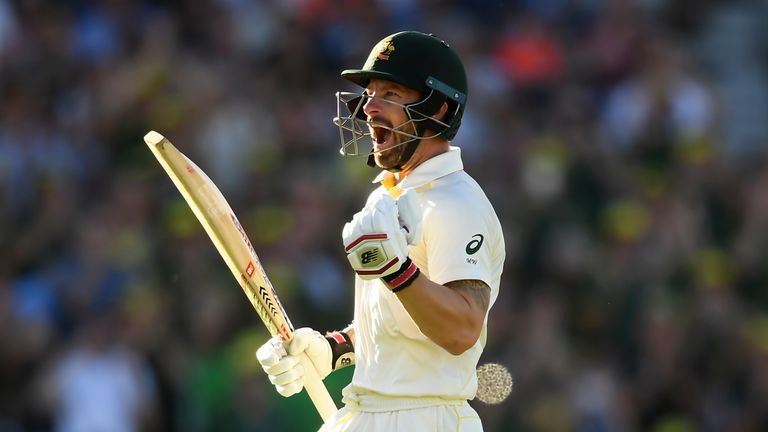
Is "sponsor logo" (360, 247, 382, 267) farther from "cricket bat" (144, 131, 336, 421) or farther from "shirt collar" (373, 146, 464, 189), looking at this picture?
"cricket bat" (144, 131, 336, 421)

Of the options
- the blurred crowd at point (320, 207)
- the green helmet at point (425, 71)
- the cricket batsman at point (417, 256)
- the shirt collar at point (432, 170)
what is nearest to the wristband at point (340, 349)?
the cricket batsman at point (417, 256)

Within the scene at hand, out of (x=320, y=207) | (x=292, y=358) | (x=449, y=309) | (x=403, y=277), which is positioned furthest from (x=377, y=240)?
(x=320, y=207)

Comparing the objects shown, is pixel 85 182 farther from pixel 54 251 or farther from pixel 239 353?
pixel 239 353

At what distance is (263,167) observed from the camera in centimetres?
830

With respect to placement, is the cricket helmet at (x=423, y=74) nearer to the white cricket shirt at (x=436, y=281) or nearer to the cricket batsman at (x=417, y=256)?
the cricket batsman at (x=417, y=256)

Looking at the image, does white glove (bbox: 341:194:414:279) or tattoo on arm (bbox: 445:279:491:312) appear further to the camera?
tattoo on arm (bbox: 445:279:491:312)

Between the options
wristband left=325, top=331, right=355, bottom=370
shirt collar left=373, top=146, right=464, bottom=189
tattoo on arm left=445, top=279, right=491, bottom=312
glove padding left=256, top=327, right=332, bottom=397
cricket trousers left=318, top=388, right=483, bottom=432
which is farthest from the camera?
wristband left=325, top=331, right=355, bottom=370

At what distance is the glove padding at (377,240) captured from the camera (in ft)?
11.5

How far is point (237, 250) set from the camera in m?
4.54

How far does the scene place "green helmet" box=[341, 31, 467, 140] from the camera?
402cm

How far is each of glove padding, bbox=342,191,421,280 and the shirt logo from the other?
0.23m

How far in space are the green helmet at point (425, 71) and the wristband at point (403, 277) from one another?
64 cm

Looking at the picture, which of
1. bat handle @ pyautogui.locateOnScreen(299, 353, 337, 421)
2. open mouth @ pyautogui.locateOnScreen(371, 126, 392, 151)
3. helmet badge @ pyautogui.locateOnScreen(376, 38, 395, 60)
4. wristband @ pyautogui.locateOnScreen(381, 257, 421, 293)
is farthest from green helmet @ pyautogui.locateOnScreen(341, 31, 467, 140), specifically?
bat handle @ pyautogui.locateOnScreen(299, 353, 337, 421)

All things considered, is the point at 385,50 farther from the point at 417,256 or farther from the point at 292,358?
the point at 292,358
